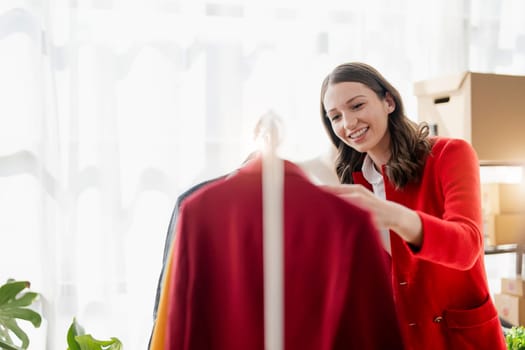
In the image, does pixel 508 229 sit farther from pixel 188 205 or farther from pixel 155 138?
pixel 188 205

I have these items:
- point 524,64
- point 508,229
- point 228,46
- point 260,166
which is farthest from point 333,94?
point 524,64

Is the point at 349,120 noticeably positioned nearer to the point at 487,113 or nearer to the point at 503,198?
the point at 487,113

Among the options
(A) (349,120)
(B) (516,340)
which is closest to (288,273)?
(A) (349,120)

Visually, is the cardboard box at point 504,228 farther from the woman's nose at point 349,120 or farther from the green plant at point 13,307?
the green plant at point 13,307

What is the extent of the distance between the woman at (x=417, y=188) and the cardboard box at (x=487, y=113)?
28.6 inches

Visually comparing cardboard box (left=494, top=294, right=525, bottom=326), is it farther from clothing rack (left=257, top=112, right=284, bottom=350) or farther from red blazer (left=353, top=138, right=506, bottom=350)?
clothing rack (left=257, top=112, right=284, bottom=350)

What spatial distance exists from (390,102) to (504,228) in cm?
115

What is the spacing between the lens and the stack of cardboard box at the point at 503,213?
222cm

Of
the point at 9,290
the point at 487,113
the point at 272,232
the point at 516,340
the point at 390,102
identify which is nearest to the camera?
the point at 272,232

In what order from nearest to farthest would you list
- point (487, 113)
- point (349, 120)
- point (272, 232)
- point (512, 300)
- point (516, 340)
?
point (272, 232)
point (349, 120)
point (516, 340)
point (487, 113)
point (512, 300)

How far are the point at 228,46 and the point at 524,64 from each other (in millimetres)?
1381

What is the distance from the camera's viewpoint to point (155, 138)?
2121 mm

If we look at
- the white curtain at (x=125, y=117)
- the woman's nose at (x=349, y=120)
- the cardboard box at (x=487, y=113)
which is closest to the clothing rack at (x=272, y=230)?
the woman's nose at (x=349, y=120)

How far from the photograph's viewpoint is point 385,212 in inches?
35.9
